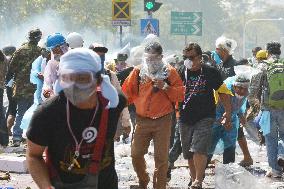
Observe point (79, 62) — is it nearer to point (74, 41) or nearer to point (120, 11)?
point (74, 41)

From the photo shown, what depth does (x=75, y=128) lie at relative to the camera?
4129 millimetres

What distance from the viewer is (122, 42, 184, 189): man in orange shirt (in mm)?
7934

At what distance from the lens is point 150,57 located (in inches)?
313

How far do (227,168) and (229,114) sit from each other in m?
1.41

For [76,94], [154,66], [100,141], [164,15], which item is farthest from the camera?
[164,15]

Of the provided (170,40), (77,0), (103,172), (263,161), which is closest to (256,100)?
(263,161)

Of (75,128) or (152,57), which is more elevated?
(152,57)

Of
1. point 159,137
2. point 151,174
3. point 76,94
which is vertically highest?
point 76,94

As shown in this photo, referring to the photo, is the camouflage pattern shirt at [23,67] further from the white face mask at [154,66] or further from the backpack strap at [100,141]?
the backpack strap at [100,141]

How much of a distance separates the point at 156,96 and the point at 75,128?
3.93 metres

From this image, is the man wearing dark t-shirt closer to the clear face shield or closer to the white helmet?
the white helmet

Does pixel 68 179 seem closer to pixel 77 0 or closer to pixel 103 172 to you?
pixel 103 172

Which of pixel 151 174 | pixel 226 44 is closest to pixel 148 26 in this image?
pixel 226 44

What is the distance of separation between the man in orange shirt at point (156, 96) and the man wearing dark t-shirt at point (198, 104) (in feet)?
1.10
